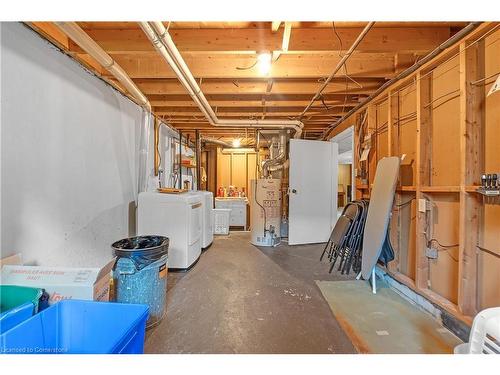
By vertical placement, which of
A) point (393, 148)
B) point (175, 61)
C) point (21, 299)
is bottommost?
point (21, 299)

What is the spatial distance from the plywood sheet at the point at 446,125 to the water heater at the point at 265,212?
101 inches

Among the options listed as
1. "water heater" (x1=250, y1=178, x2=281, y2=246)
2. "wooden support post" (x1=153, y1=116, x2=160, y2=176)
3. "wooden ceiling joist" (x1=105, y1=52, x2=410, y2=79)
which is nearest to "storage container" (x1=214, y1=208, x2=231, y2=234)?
"water heater" (x1=250, y1=178, x2=281, y2=246)

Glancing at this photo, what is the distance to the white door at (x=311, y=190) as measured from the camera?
430cm

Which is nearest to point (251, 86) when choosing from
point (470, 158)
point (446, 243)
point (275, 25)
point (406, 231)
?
point (275, 25)

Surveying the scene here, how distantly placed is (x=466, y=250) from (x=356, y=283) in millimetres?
1195

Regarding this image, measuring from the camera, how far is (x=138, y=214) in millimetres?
2963

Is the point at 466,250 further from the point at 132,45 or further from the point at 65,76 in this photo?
the point at 65,76

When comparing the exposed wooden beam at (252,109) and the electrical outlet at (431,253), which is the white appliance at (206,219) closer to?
the exposed wooden beam at (252,109)

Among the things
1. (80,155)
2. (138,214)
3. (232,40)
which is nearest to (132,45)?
(232,40)

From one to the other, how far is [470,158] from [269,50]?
5.76 feet

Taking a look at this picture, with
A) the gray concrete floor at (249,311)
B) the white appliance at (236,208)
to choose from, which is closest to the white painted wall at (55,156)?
the gray concrete floor at (249,311)

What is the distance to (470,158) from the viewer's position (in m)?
1.75

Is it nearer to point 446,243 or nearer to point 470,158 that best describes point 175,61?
point 470,158
